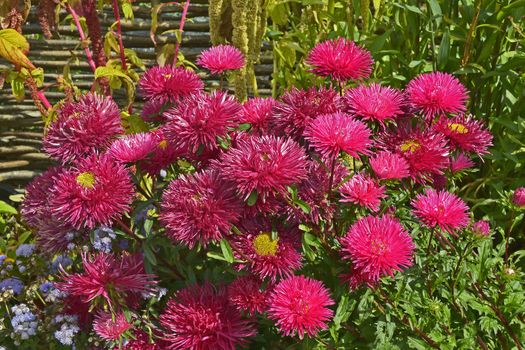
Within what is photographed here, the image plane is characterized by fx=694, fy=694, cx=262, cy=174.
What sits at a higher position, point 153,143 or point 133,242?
point 153,143

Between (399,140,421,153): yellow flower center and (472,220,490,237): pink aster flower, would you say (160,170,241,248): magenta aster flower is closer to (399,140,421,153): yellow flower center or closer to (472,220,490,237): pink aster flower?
(399,140,421,153): yellow flower center

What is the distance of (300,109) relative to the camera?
158cm

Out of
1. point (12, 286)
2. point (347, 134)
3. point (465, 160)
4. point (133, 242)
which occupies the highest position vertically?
point (347, 134)

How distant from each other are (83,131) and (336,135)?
23.1 inches

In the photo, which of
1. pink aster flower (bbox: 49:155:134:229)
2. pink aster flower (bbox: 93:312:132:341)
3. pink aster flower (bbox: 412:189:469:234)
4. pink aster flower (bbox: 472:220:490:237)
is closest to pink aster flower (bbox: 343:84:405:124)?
pink aster flower (bbox: 412:189:469:234)

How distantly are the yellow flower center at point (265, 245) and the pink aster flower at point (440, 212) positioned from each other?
31 cm

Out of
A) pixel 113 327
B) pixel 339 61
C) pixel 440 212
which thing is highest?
pixel 339 61

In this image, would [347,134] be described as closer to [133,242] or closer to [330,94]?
[330,94]

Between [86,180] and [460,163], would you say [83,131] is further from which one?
[460,163]

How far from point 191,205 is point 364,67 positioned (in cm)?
56

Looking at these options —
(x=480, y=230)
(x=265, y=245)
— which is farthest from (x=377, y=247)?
(x=480, y=230)

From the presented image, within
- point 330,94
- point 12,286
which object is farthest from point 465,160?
point 12,286

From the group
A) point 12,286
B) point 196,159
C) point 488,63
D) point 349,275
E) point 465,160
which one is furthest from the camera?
point 488,63

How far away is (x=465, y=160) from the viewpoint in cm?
181
